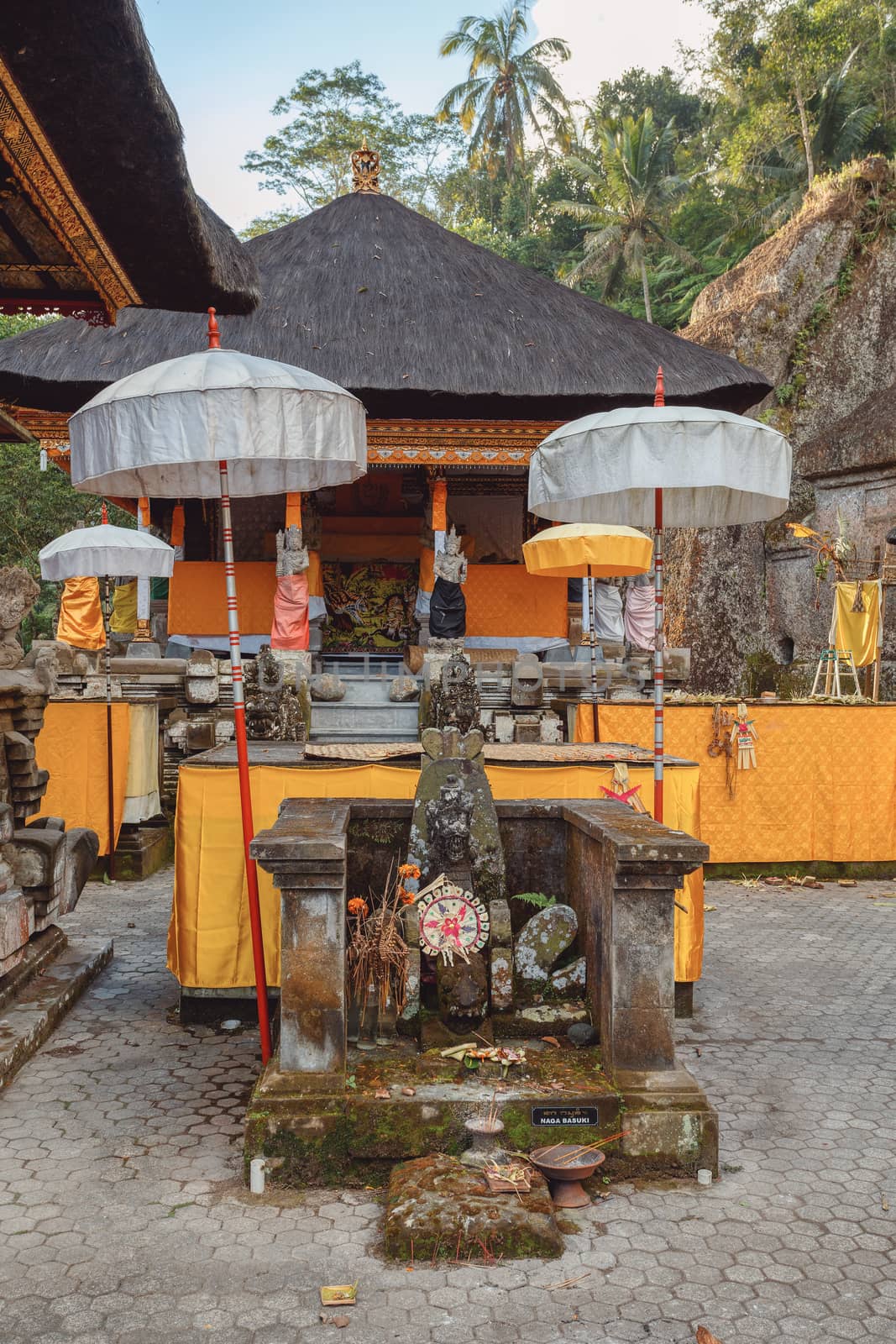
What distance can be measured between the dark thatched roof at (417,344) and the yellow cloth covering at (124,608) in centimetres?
373

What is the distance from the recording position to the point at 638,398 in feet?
42.7

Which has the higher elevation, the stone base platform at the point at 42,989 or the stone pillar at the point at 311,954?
the stone pillar at the point at 311,954

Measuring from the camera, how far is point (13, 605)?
545 centimetres

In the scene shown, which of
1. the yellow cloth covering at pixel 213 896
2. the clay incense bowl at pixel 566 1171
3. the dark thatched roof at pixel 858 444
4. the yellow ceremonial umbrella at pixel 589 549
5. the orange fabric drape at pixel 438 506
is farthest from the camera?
the dark thatched roof at pixel 858 444

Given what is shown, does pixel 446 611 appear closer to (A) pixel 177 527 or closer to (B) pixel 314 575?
(B) pixel 314 575

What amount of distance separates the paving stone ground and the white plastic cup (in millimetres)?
68

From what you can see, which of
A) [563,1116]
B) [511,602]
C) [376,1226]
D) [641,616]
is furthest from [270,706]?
[376,1226]

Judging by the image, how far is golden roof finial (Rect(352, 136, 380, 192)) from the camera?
639 inches

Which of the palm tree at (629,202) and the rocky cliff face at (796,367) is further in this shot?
the palm tree at (629,202)

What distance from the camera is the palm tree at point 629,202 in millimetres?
30781

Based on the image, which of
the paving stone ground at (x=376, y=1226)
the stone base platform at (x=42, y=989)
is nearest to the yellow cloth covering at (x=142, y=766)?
the stone base platform at (x=42, y=989)

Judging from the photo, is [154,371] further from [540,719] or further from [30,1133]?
[540,719]

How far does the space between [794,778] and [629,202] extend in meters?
26.5

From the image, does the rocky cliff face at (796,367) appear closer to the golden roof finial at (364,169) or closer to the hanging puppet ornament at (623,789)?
the golden roof finial at (364,169)
